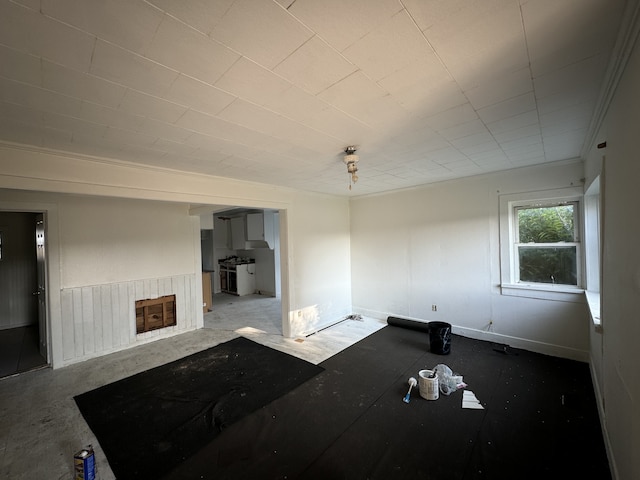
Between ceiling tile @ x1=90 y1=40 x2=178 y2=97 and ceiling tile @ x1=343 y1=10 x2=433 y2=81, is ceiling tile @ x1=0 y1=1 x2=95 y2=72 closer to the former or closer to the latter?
ceiling tile @ x1=90 y1=40 x2=178 y2=97

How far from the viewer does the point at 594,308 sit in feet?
8.82

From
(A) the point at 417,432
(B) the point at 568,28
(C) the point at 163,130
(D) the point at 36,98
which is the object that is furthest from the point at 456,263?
(D) the point at 36,98

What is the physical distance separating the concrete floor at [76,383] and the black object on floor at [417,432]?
0.83 m

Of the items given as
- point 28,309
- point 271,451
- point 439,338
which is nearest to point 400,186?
point 439,338

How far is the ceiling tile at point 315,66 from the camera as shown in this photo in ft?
3.99

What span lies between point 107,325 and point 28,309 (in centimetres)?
296

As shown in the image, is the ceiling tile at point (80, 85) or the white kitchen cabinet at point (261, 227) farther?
the white kitchen cabinet at point (261, 227)

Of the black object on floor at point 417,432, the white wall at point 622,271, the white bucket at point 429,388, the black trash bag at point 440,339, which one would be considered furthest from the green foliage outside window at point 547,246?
the white bucket at point 429,388

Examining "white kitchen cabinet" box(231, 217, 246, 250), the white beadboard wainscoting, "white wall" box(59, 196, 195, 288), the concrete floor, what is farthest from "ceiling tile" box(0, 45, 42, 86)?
"white kitchen cabinet" box(231, 217, 246, 250)

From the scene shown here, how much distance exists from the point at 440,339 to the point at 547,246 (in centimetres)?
189

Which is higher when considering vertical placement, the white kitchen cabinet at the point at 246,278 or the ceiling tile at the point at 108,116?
the ceiling tile at the point at 108,116

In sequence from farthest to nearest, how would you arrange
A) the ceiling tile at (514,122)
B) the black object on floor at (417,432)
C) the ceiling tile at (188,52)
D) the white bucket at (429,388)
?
the white bucket at (429,388) < the ceiling tile at (514,122) < the black object on floor at (417,432) < the ceiling tile at (188,52)

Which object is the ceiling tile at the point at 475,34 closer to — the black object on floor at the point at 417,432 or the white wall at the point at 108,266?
the black object on floor at the point at 417,432

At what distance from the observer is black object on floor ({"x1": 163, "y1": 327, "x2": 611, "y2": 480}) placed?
188 centimetres
